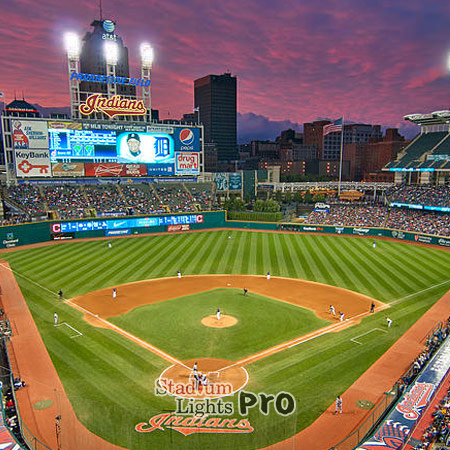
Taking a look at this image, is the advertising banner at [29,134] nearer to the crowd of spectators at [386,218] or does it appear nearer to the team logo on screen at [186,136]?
the team logo on screen at [186,136]

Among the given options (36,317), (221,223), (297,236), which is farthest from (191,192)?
(36,317)

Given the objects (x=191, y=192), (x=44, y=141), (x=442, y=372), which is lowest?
(x=442, y=372)

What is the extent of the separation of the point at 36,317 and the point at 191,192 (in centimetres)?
4544

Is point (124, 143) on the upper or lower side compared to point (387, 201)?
upper

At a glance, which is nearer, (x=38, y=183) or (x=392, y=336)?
(x=392, y=336)

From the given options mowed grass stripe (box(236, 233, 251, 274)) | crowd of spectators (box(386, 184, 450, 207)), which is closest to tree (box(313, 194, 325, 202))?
crowd of spectators (box(386, 184, 450, 207))

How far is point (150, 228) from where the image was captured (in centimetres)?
5925

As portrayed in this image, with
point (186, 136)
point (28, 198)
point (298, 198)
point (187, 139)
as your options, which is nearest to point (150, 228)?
point (187, 139)

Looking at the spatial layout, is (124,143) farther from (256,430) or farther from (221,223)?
(256,430)

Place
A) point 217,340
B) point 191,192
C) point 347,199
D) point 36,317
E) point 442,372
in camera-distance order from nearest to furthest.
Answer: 1. point 442,372
2. point 217,340
3. point 36,317
4. point 191,192
5. point 347,199

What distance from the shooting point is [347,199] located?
85438 millimetres

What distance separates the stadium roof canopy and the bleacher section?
2.05m

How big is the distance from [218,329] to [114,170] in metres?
42.7

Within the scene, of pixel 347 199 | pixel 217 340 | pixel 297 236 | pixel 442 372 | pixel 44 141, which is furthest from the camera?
pixel 347 199
